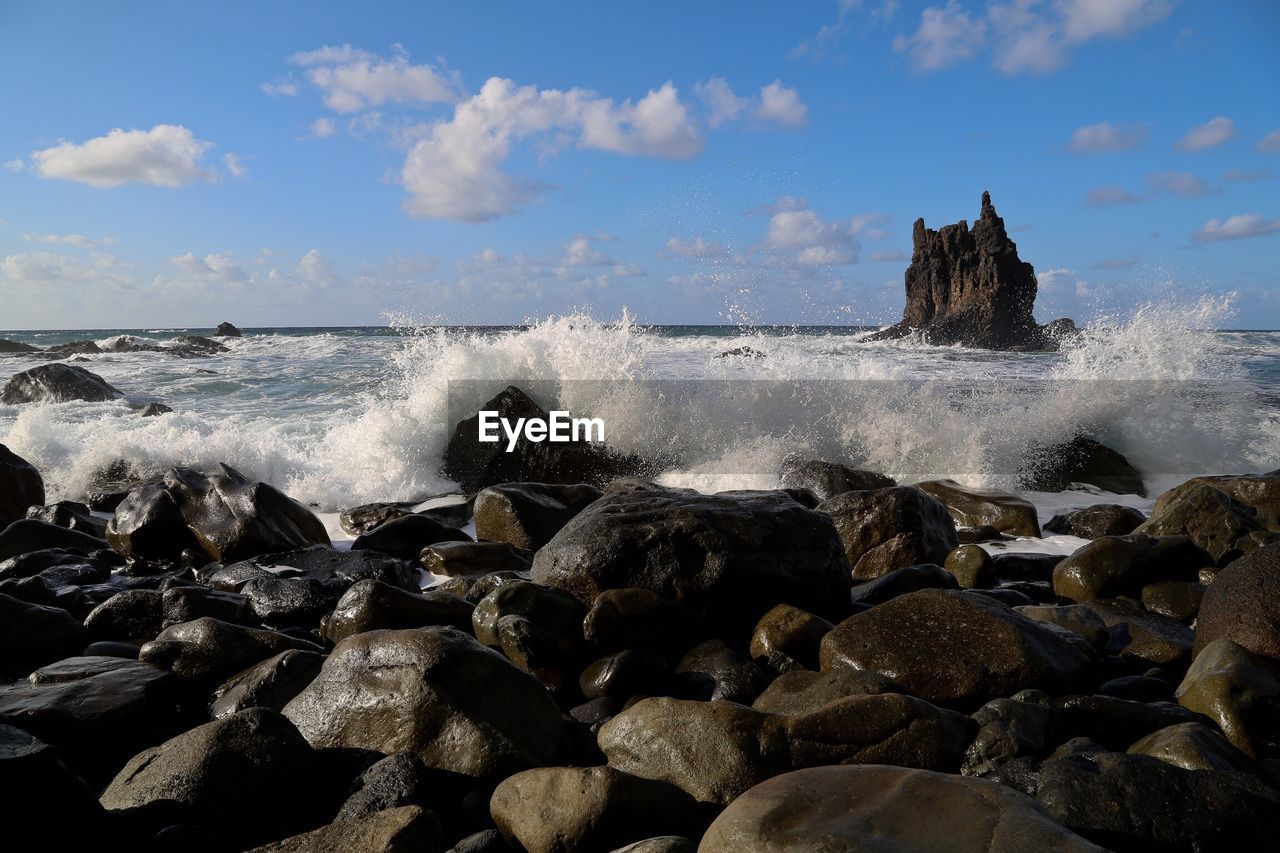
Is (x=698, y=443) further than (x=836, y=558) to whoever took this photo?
Yes

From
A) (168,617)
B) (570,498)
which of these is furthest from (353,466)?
(168,617)

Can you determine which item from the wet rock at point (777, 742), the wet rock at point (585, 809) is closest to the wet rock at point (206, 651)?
the wet rock at point (585, 809)

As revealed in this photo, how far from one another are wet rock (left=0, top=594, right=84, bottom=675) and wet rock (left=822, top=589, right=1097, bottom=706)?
137 inches

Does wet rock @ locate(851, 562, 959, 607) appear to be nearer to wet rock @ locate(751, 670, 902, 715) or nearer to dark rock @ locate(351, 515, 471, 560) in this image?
wet rock @ locate(751, 670, 902, 715)

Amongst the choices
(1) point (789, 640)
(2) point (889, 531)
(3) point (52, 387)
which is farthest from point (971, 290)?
(1) point (789, 640)

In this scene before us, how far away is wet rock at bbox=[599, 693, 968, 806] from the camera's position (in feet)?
8.41

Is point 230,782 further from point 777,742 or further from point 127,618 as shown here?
point 127,618

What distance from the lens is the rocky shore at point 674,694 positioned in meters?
2.25

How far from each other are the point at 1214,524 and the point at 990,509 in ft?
5.49

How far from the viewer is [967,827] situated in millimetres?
Result: 1881

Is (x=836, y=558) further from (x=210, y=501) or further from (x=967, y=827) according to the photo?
(x=210, y=501)

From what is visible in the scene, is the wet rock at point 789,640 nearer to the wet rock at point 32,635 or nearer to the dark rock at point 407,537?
the dark rock at point 407,537

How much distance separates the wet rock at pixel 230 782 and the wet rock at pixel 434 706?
0.22 metres

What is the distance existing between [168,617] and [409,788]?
2.27m
